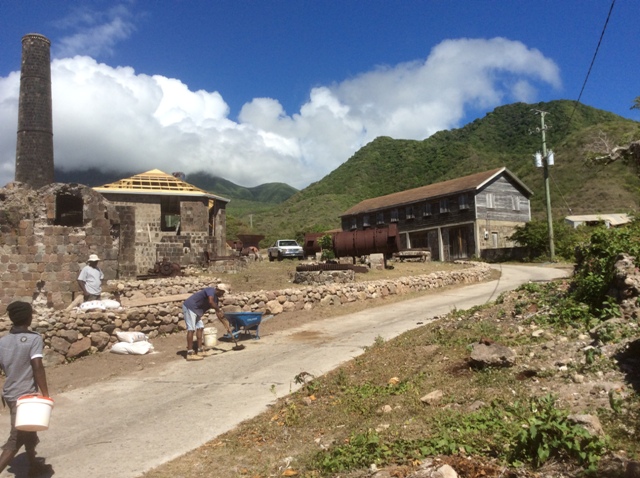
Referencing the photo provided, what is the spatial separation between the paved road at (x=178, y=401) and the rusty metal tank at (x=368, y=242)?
1037 cm

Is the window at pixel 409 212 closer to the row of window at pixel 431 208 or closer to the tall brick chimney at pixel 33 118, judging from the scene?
the row of window at pixel 431 208

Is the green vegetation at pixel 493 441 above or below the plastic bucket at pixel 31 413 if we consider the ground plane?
below

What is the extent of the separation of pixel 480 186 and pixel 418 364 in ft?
111

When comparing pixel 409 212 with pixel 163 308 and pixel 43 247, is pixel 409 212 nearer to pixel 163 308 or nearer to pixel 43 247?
pixel 43 247

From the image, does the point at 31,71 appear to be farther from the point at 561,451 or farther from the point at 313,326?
the point at 561,451

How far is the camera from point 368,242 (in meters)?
23.8

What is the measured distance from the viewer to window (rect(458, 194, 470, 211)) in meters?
39.7

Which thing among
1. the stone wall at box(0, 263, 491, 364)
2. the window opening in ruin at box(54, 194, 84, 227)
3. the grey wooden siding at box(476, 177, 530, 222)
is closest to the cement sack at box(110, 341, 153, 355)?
the stone wall at box(0, 263, 491, 364)

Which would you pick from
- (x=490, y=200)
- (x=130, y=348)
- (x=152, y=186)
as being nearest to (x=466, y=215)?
(x=490, y=200)

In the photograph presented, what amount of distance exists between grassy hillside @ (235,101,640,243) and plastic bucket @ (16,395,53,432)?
46698 mm

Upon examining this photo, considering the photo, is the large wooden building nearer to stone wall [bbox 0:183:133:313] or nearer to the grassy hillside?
the grassy hillside

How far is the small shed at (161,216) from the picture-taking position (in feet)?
96.8

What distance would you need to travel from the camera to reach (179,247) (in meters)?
29.9

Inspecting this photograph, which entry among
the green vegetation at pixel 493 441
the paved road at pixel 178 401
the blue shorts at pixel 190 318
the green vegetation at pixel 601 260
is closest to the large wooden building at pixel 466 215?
the green vegetation at pixel 601 260
